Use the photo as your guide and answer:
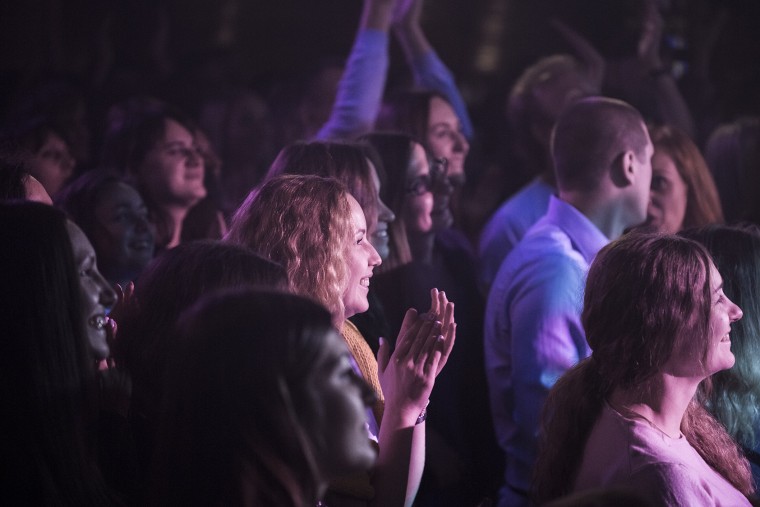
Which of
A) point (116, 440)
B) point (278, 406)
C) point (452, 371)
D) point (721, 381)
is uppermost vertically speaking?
point (278, 406)

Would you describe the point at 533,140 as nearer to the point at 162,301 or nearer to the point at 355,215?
the point at 355,215

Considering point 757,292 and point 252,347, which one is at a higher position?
point 252,347

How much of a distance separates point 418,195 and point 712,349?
1428 millimetres

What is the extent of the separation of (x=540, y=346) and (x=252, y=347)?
1.54 m

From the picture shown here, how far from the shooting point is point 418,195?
3.48 metres

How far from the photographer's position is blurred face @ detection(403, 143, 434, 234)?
3.46 metres

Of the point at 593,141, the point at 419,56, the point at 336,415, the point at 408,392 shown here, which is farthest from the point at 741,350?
the point at 419,56

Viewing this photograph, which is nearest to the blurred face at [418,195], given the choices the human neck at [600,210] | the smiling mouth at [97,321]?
the human neck at [600,210]

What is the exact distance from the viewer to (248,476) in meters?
1.50

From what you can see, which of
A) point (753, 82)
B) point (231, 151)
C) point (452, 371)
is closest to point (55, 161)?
point (231, 151)

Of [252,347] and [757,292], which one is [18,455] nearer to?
[252,347]

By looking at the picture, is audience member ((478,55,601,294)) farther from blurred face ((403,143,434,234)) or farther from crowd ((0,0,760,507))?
blurred face ((403,143,434,234))

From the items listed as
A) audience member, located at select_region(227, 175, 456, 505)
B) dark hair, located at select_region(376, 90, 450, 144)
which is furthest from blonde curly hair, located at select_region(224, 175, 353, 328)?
dark hair, located at select_region(376, 90, 450, 144)

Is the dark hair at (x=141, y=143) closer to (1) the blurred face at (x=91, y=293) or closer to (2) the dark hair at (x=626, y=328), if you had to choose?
(1) the blurred face at (x=91, y=293)
